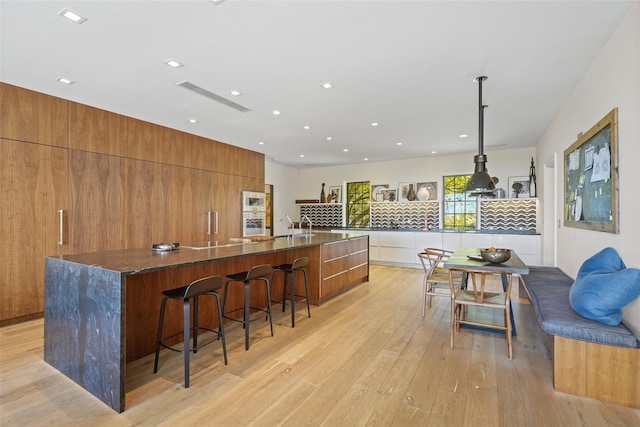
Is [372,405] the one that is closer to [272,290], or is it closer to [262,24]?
[272,290]

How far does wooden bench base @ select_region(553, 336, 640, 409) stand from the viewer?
2068 mm

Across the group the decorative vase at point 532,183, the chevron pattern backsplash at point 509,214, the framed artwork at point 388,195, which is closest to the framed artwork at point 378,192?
the framed artwork at point 388,195

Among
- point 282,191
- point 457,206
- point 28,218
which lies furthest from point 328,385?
point 282,191

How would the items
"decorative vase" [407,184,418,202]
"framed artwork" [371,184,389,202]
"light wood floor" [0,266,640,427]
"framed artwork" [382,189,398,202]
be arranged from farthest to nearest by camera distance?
"framed artwork" [371,184,389,202] → "framed artwork" [382,189,398,202] → "decorative vase" [407,184,418,202] → "light wood floor" [0,266,640,427]

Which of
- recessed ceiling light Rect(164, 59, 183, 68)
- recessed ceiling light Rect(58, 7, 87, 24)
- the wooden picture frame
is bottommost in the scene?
the wooden picture frame

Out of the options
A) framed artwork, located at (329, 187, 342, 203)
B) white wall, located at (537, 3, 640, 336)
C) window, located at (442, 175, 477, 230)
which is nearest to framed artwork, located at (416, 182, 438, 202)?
window, located at (442, 175, 477, 230)

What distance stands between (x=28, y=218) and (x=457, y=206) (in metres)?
7.69

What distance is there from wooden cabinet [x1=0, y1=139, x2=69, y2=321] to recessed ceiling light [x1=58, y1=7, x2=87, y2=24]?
211 centimetres

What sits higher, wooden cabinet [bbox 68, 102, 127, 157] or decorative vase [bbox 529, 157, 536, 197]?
wooden cabinet [bbox 68, 102, 127, 157]

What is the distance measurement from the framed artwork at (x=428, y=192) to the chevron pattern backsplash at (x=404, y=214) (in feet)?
0.44

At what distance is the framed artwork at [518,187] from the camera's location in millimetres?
6727

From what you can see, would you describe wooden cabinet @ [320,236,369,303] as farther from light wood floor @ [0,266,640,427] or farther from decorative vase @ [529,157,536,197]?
decorative vase @ [529,157,536,197]

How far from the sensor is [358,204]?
29.0ft

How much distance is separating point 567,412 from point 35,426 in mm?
3291
